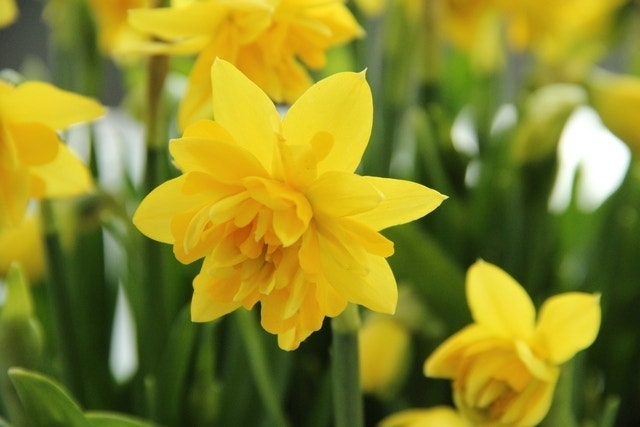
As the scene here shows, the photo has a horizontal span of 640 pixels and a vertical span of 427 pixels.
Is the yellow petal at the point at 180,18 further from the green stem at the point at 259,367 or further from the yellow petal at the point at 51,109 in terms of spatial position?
the green stem at the point at 259,367

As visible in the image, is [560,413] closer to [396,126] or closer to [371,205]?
[371,205]

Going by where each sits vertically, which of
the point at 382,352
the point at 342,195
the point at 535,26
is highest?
the point at 342,195

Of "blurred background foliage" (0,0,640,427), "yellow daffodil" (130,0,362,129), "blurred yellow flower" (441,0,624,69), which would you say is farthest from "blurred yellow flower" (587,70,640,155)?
"yellow daffodil" (130,0,362,129)

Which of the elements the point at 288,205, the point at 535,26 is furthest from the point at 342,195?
the point at 535,26

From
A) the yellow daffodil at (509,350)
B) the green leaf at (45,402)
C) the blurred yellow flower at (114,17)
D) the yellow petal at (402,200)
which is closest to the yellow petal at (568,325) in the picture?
the yellow daffodil at (509,350)

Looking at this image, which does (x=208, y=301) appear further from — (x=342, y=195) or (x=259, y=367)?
(x=259, y=367)

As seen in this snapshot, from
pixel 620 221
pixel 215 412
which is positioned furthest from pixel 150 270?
pixel 620 221
